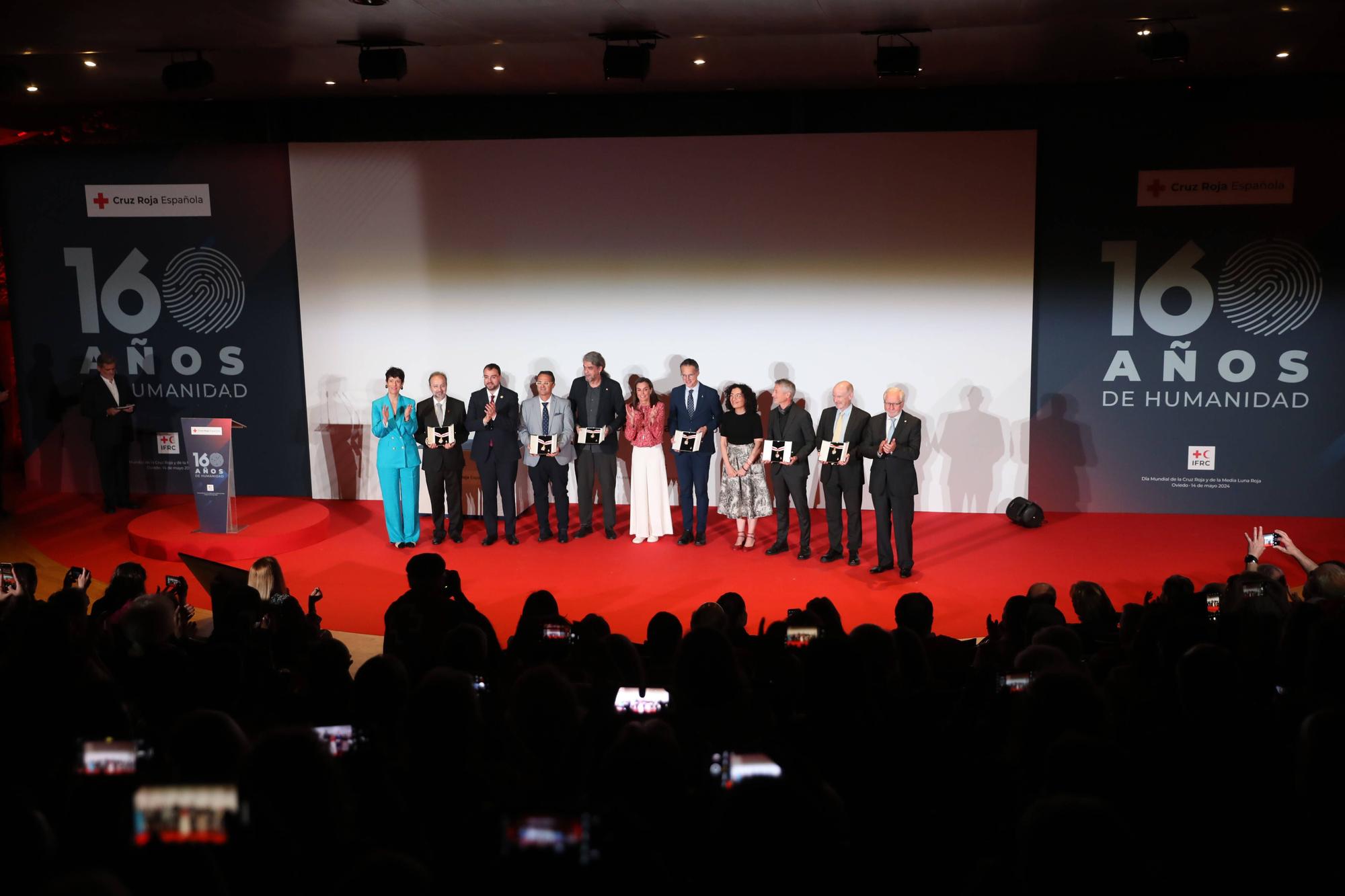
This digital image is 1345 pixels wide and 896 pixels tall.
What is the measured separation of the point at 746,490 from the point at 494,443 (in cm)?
233

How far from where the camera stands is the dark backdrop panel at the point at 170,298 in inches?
451

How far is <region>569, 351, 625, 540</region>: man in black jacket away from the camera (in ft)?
32.3

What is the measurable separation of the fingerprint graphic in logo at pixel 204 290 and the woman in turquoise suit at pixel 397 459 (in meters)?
2.96

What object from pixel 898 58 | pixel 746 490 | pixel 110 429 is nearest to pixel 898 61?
pixel 898 58

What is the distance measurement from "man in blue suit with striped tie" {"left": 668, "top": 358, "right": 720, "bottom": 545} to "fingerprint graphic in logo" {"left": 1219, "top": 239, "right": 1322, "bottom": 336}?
512cm

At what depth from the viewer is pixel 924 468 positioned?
433 inches

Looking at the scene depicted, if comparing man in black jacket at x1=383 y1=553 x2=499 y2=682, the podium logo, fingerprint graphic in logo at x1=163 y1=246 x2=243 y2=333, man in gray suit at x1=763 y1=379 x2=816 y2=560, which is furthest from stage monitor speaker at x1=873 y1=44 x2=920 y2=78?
fingerprint graphic in logo at x1=163 y1=246 x2=243 y2=333

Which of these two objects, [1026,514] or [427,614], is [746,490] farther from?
[427,614]

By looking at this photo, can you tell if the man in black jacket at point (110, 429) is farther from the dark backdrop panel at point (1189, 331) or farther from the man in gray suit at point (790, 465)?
the dark backdrop panel at point (1189, 331)

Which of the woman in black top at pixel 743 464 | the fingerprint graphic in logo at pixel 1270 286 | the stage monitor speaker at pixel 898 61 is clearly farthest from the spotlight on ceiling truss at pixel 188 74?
the fingerprint graphic in logo at pixel 1270 286

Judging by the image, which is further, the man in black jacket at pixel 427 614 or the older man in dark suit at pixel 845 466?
the older man in dark suit at pixel 845 466

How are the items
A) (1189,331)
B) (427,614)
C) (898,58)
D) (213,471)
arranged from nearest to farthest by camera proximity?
1. (427,614)
2. (898,58)
3. (213,471)
4. (1189,331)

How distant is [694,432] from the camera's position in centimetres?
972

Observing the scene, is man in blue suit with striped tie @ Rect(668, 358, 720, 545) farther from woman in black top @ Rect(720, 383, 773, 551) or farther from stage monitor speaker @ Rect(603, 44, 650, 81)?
stage monitor speaker @ Rect(603, 44, 650, 81)
